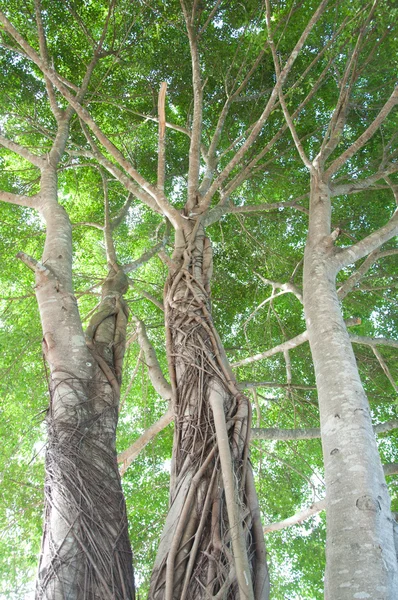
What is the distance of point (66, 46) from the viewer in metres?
7.00

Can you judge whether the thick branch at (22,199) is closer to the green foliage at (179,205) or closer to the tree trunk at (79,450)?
the tree trunk at (79,450)

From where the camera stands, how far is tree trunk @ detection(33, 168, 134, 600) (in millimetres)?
2295

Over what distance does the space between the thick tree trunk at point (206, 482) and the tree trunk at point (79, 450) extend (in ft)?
0.93

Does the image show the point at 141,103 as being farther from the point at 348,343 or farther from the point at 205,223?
the point at 348,343

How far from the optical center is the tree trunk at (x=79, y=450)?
7.53 ft

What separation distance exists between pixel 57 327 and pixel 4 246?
413 cm

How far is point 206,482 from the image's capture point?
2.49 m

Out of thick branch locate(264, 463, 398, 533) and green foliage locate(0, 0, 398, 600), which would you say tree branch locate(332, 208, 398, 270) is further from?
green foliage locate(0, 0, 398, 600)

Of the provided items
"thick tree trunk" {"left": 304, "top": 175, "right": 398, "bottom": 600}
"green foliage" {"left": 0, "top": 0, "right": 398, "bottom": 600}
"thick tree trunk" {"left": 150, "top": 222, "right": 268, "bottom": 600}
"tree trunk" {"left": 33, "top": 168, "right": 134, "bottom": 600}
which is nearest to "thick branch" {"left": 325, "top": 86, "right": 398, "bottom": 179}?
"thick tree trunk" {"left": 304, "top": 175, "right": 398, "bottom": 600}

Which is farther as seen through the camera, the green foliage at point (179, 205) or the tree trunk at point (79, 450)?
the green foliage at point (179, 205)

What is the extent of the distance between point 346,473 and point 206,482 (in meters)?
0.70

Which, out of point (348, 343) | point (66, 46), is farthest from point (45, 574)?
point (66, 46)

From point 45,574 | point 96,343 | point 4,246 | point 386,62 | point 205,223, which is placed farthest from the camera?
point 4,246

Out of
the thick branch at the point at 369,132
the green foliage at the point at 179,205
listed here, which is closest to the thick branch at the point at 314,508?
the green foliage at the point at 179,205
